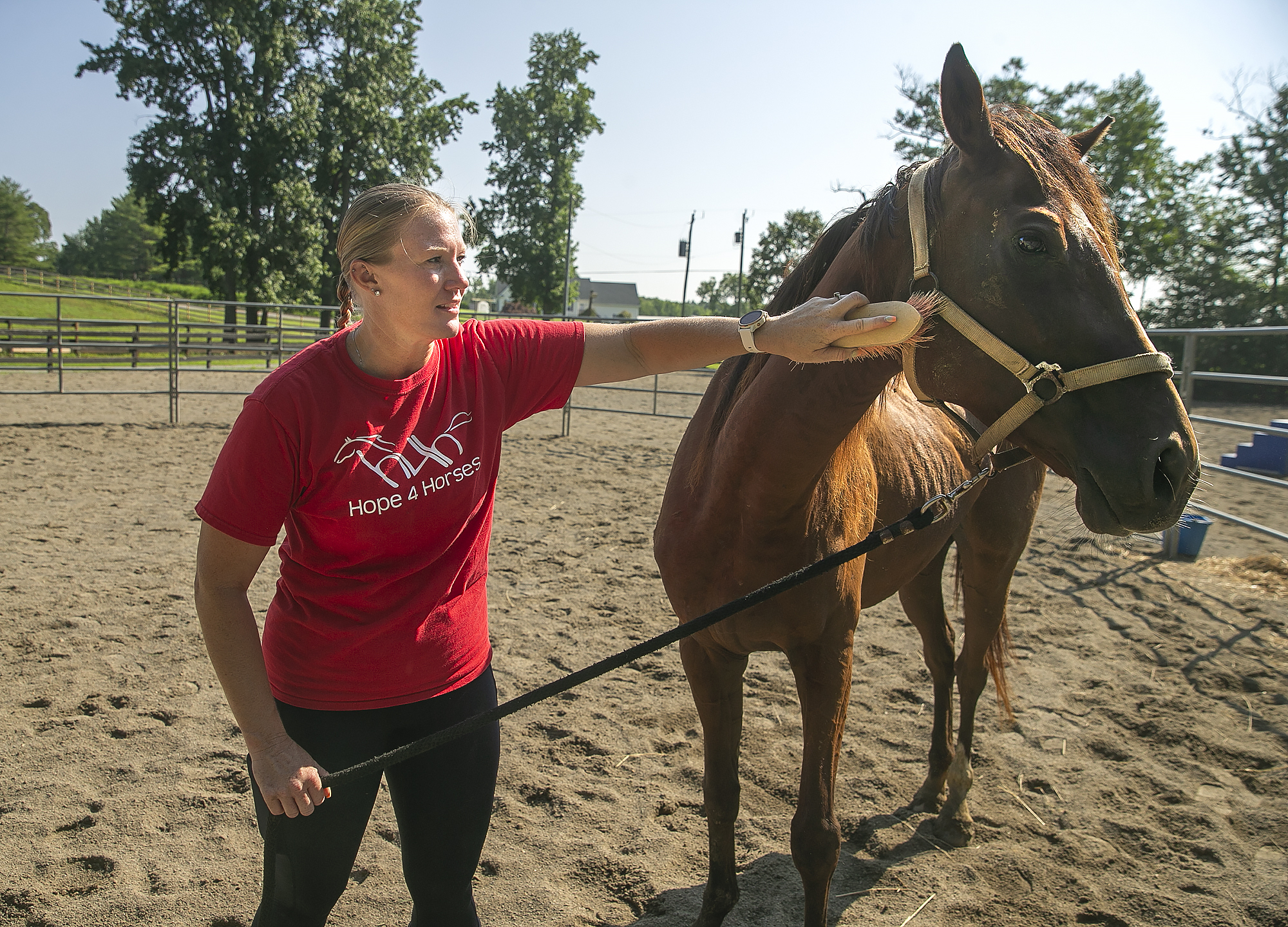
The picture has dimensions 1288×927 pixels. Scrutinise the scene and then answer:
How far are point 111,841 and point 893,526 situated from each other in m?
2.52

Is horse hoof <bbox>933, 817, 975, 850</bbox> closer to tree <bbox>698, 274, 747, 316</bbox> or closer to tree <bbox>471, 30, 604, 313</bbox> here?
tree <bbox>471, 30, 604, 313</bbox>

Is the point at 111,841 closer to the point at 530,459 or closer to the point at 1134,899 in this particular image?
the point at 1134,899

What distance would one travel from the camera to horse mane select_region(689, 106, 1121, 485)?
1.41m

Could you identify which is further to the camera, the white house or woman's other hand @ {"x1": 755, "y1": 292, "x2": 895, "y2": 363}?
the white house

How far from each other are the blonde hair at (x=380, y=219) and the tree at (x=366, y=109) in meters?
21.5

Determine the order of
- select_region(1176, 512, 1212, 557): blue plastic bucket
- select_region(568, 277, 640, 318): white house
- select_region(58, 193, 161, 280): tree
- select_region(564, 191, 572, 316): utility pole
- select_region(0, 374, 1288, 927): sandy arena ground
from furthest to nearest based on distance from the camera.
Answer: select_region(568, 277, 640, 318): white house → select_region(58, 193, 161, 280): tree → select_region(564, 191, 572, 316): utility pole → select_region(1176, 512, 1212, 557): blue plastic bucket → select_region(0, 374, 1288, 927): sandy arena ground

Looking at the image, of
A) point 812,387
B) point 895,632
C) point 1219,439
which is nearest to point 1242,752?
point 895,632

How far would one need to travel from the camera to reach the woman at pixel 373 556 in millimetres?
1223

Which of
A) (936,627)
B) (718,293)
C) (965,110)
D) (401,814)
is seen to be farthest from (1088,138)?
(718,293)

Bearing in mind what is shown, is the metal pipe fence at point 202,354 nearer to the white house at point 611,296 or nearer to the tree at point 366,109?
the tree at point 366,109

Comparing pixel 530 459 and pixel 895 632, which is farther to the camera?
pixel 530 459

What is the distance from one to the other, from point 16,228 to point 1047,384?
221ft

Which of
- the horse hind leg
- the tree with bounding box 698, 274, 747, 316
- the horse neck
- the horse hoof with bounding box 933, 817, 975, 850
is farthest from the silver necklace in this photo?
the tree with bounding box 698, 274, 747, 316

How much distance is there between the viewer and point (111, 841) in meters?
2.28
